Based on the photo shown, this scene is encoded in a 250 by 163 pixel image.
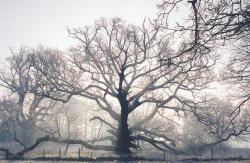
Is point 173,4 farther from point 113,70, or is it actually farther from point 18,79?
point 18,79

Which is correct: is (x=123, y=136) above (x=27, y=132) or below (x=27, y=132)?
above

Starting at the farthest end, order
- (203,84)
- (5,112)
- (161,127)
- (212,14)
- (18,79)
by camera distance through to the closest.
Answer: (5,112) < (18,79) < (161,127) < (203,84) < (212,14)

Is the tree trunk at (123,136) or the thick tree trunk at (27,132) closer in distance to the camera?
the tree trunk at (123,136)

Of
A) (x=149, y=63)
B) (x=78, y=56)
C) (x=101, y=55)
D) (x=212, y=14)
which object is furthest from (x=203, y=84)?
(x=212, y=14)

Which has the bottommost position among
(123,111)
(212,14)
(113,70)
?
(123,111)

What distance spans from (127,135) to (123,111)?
8.62 ft

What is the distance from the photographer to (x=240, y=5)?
29.9 feet

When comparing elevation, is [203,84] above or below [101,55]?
below

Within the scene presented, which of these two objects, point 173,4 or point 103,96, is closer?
point 173,4

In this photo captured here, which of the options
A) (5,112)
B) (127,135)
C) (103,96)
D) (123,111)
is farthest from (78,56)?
(5,112)

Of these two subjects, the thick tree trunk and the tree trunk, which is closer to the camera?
the tree trunk

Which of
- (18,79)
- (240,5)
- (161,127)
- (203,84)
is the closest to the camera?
(240,5)

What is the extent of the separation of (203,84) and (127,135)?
9835mm

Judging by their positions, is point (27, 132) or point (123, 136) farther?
point (27, 132)
